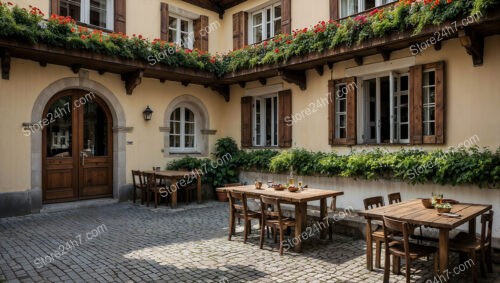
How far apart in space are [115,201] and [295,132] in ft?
17.0

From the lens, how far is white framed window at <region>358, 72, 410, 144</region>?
8.10 m

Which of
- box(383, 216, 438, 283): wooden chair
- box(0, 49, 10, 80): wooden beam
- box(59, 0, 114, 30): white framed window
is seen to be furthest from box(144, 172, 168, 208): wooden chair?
box(383, 216, 438, 283): wooden chair

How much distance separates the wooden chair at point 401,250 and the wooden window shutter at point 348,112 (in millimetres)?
4283

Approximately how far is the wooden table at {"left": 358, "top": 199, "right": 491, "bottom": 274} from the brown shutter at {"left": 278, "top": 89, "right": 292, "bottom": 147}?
5.01m

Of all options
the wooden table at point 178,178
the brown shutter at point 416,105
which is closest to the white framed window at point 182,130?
the wooden table at point 178,178

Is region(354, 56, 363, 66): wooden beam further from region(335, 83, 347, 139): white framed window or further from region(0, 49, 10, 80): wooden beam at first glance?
region(0, 49, 10, 80): wooden beam

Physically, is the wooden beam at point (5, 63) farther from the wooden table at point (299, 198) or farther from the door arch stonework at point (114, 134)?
the wooden table at point (299, 198)

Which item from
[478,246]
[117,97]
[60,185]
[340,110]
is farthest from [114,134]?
[478,246]

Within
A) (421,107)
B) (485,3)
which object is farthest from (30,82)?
(485,3)

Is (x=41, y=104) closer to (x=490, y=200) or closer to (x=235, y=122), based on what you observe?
(x=235, y=122)

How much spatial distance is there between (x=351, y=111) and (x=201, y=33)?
5.88 metres

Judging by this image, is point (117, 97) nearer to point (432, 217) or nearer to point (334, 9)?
point (334, 9)

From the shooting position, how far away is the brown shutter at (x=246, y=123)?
37.6ft

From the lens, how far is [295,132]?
1005 cm
